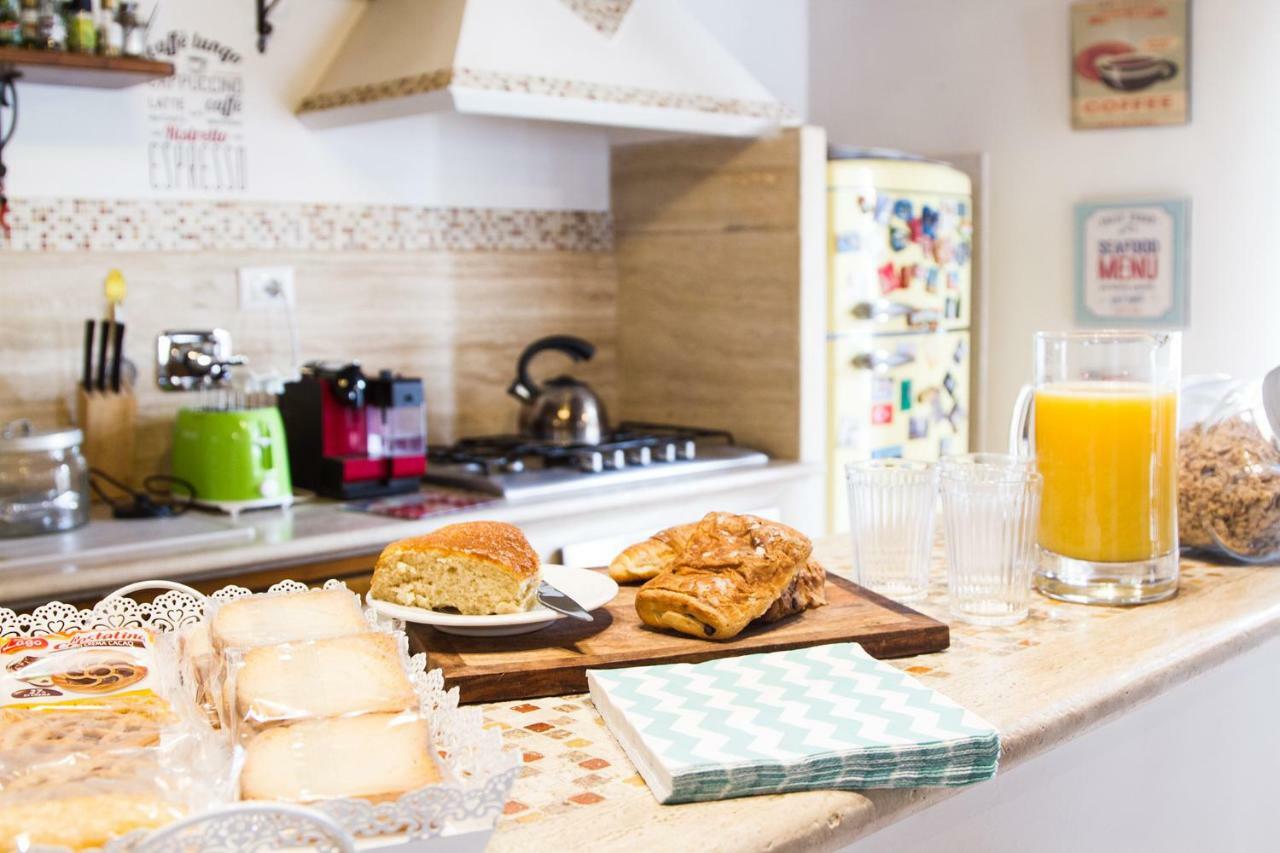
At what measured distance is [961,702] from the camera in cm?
120

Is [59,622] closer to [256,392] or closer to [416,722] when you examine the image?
[416,722]

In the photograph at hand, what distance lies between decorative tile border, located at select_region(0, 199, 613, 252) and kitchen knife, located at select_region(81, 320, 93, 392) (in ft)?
0.54

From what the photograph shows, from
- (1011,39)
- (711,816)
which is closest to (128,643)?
(711,816)

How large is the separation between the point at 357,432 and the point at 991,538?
169 centimetres

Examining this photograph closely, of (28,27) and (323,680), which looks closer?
(323,680)

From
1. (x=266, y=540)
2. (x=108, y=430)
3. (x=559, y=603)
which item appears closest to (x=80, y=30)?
(x=108, y=430)

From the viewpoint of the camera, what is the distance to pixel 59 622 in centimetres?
123

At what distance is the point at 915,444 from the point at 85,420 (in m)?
2.04

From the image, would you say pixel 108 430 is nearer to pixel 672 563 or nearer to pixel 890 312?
pixel 672 563

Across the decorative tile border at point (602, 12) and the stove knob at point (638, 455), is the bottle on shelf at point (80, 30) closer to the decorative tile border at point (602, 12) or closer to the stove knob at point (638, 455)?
the decorative tile border at point (602, 12)

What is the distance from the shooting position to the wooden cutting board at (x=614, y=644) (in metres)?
1.24

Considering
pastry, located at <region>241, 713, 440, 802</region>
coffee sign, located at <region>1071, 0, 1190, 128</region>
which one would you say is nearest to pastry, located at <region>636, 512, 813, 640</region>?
pastry, located at <region>241, 713, 440, 802</region>

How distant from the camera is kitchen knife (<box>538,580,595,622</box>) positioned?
130 cm

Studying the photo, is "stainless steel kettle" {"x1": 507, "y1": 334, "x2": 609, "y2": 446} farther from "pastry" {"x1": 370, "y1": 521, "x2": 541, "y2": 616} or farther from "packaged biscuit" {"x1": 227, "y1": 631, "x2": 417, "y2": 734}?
"packaged biscuit" {"x1": 227, "y1": 631, "x2": 417, "y2": 734}
